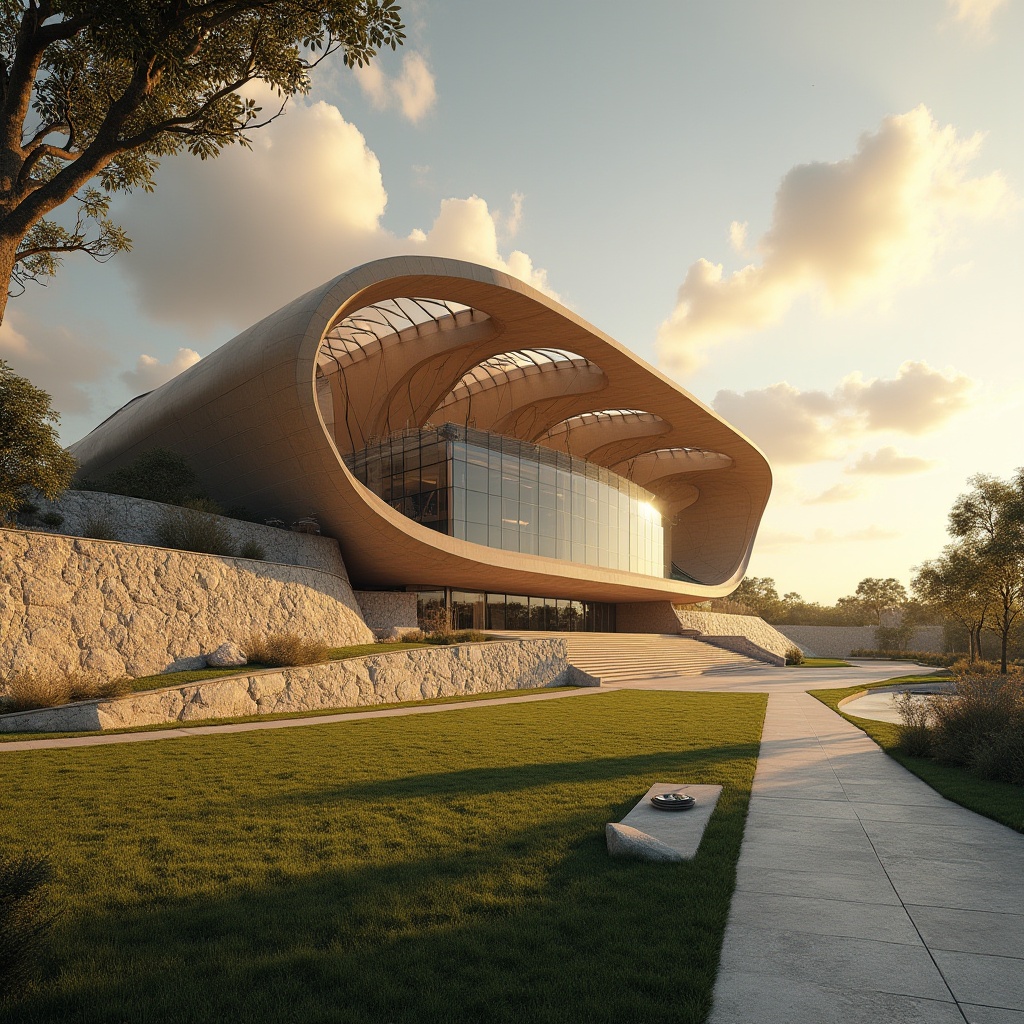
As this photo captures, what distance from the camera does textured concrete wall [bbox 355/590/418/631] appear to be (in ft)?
101

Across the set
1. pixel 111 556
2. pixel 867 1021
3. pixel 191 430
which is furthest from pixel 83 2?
pixel 191 430

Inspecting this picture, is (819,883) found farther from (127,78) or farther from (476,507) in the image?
(476,507)

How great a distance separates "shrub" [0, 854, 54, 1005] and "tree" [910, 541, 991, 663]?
1712 inches

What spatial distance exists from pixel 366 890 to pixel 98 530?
19.7 metres

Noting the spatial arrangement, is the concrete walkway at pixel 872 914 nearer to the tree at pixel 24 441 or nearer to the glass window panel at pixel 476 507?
the tree at pixel 24 441

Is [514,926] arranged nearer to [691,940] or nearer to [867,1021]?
[691,940]

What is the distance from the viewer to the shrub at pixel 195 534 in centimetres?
2206

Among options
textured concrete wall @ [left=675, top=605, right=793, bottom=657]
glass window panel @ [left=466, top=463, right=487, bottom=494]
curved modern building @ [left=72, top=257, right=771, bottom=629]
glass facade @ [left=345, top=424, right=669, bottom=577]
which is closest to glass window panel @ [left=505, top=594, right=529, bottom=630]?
curved modern building @ [left=72, top=257, right=771, bottom=629]

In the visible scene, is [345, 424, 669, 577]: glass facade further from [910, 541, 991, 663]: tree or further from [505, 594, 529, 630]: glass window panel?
[910, 541, 991, 663]: tree

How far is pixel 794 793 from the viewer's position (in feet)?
27.9

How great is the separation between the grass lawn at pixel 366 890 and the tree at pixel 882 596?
108 metres

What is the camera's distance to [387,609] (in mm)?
31641

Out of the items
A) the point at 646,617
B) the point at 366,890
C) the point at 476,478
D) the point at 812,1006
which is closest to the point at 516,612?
the point at 476,478

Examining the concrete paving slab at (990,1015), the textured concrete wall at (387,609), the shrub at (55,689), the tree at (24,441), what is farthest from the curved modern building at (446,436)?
the concrete paving slab at (990,1015)
